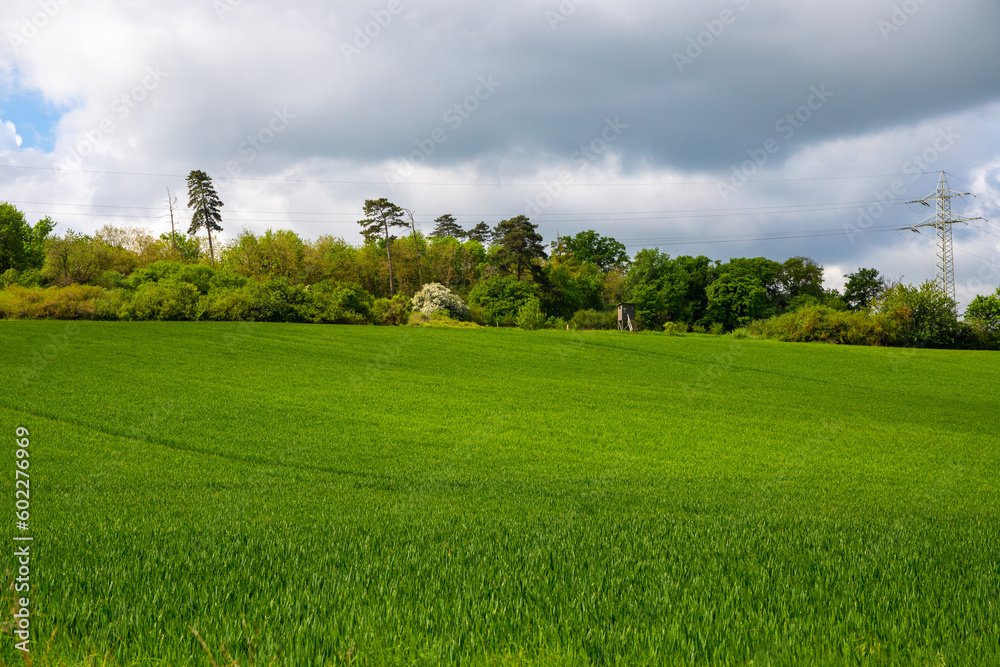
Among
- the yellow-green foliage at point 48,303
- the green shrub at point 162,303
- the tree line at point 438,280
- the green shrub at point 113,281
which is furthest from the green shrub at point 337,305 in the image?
the yellow-green foliage at point 48,303

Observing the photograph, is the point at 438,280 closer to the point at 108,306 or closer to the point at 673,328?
the point at 673,328

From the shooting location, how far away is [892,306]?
54.8 m

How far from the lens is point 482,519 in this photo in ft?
24.3

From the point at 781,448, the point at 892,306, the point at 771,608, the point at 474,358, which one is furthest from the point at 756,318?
the point at 771,608

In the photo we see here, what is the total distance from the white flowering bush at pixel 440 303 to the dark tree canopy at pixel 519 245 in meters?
14.0

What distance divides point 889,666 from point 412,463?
11.2 m

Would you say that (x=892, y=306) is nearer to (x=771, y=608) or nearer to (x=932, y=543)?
(x=932, y=543)

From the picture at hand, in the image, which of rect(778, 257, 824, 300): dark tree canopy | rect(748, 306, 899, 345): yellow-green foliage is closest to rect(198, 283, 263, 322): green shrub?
rect(748, 306, 899, 345): yellow-green foliage

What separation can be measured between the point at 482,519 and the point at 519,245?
223 feet

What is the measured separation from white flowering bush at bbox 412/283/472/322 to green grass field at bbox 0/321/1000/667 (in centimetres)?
3289

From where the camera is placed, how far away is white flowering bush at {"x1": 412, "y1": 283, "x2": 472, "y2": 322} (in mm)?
60594

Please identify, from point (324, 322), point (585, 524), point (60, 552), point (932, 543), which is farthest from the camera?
point (324, 322)

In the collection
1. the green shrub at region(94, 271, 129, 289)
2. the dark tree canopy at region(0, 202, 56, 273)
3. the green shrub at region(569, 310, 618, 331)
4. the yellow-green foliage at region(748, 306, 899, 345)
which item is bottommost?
the yellow-green foliage at region(748, 306, 899, 345)

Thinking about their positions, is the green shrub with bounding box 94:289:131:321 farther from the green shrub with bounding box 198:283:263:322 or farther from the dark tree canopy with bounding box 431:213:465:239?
the dark tree canopy with bounding box 431:213:465:239
